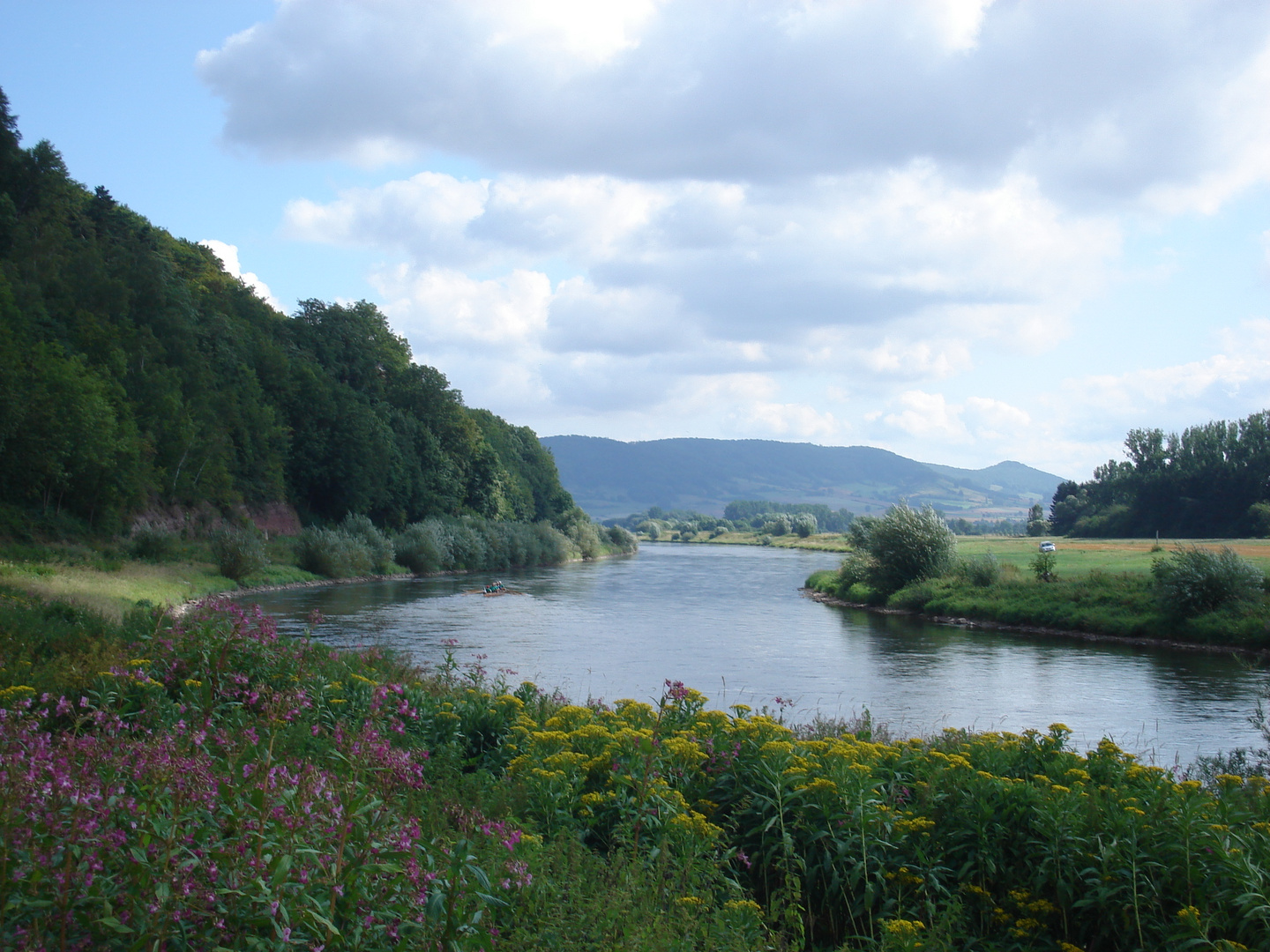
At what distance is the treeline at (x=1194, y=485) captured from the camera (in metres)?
88.5

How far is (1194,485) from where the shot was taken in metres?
92.2

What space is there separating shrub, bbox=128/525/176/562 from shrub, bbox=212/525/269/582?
2.13m

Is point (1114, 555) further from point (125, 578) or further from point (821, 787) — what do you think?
point (821, 787)

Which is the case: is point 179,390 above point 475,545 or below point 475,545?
above

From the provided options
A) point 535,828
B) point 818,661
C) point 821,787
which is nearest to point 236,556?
point 818,661

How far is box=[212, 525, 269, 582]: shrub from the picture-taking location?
145ft

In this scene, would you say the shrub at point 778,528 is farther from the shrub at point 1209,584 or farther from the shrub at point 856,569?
the shrub at point 1209,584

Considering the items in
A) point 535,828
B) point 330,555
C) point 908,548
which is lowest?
point 330,555

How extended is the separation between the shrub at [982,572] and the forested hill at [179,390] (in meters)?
40.7

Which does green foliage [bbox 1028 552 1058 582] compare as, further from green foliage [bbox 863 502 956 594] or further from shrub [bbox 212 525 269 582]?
shrub [bbox 212 525 269 582]

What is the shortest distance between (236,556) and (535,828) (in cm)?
4324

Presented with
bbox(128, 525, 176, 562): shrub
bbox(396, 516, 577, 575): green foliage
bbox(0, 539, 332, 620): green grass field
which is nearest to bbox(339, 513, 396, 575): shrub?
bbox(396, 516, 577, 575): green foliage

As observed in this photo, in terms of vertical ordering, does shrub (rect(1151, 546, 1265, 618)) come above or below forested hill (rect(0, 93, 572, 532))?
below

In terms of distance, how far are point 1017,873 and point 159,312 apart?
2301 inches
